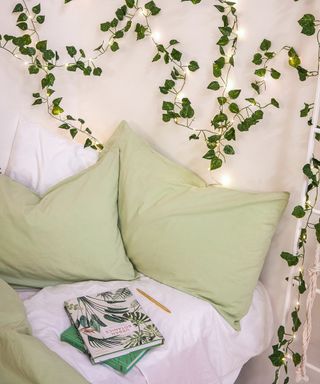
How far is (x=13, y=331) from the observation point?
4.08ft

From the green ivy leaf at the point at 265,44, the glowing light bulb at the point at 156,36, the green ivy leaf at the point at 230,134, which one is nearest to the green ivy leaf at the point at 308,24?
the green ivy leaf at the point at 265,44

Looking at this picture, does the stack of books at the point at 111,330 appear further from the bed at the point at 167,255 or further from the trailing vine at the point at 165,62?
the trailing vine at the point at 165,62

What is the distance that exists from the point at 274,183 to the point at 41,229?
835 millimetres

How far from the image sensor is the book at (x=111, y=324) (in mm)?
1319

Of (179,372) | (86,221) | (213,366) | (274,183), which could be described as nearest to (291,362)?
(213,366)

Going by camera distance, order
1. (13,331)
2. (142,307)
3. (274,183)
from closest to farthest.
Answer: (13,331) < (142,307) < (274,183)

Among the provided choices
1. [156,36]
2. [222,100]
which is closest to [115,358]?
[222,100]

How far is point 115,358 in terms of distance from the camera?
131cm

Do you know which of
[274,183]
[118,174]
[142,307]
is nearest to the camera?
[142,307]

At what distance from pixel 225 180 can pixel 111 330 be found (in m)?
0.72

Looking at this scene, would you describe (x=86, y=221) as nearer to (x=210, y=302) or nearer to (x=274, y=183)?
(x=210, y=302)

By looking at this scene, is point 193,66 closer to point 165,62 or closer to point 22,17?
point 165,62

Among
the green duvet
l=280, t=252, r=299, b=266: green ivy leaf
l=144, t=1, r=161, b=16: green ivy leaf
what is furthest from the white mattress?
l=144, t=1, r=161, b=16: green ivy leaf

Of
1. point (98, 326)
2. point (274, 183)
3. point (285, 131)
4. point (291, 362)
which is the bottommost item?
point (291, 362)
